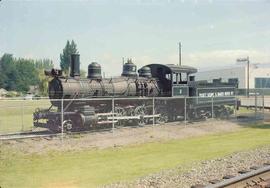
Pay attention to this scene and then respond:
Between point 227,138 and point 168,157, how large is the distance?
651cm

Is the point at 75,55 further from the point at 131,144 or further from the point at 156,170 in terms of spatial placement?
the point at 156,170

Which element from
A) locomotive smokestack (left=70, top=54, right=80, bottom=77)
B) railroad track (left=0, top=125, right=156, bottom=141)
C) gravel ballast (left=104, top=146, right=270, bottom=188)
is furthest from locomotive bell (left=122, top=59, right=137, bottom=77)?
gravel ballast (left=104, top=146, right=270, bottom=188)

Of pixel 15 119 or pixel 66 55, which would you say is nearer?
pixel 15 119

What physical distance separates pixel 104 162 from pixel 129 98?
27.7 ft

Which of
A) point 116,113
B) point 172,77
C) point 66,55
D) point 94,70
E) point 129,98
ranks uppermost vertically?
point 66,55

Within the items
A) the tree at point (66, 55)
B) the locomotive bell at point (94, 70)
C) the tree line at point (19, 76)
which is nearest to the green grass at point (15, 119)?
the locomotive bell at point (94, 70)

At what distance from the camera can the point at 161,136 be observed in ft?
67.8

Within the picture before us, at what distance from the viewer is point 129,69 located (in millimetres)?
27578

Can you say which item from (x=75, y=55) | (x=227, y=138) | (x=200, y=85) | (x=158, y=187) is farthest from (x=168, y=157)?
(x=200, y=85)

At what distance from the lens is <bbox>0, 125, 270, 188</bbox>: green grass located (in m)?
10.8

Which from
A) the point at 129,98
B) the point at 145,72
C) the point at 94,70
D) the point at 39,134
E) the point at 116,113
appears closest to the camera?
the point at 39,134

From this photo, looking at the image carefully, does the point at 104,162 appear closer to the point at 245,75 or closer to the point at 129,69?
the point at 129,69

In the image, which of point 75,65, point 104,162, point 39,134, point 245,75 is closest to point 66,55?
point 245,75

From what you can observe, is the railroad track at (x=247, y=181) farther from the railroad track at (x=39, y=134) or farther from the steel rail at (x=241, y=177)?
the railroad track at (x=39, y=134)
